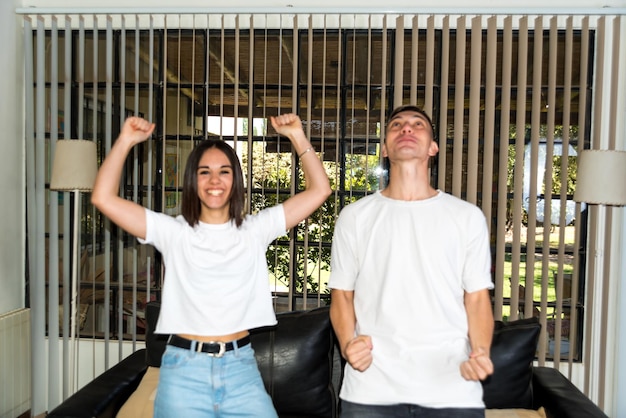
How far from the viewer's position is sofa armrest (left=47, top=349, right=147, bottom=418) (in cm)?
232

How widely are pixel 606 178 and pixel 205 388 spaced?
7.10ft

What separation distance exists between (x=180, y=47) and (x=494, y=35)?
1888mm

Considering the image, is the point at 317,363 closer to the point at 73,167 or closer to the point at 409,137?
the point at 409,137

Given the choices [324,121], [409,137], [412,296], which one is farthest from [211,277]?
[324,121]

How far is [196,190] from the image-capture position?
184 cm

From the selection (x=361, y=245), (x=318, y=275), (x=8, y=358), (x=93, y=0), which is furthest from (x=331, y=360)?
(x=93, y=0)

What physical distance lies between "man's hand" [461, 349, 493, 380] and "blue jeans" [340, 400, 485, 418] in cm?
11

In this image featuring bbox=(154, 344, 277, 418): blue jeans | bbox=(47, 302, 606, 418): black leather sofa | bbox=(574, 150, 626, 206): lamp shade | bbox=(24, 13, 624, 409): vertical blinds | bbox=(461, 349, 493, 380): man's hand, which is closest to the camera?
bbox=(461, 349, 493, 380): man's hand

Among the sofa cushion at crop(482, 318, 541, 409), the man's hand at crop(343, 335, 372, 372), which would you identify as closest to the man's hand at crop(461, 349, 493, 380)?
the man's hand at crop(343, 335, 372, 372)

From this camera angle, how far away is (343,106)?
3596 mm

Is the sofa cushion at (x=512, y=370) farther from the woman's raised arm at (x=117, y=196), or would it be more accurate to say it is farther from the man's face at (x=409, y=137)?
the woman's raised arm at (x=117, y=196)

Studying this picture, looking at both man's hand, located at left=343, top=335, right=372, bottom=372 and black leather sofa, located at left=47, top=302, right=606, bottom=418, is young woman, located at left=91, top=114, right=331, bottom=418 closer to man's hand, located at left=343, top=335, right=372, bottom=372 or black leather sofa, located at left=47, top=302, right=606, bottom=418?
man's hand, located at left=343, top=335, right=372, bottom=372

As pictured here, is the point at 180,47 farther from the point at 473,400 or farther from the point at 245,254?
the point at 473,400

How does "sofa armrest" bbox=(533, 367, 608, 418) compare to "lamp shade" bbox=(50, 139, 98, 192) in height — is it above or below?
below
